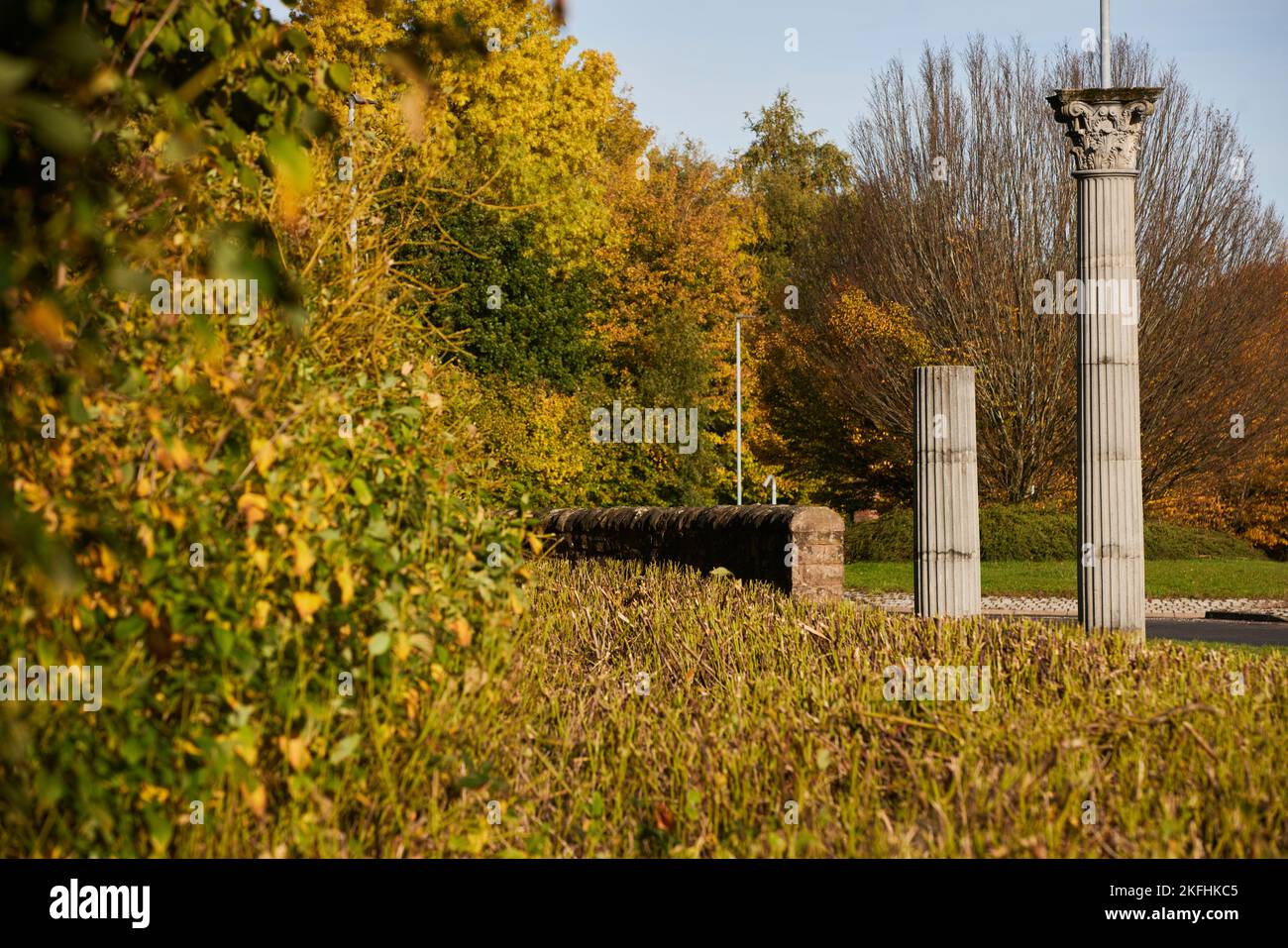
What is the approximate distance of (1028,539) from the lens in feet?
79.3

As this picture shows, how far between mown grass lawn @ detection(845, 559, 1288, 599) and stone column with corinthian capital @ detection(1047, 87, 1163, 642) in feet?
34.0

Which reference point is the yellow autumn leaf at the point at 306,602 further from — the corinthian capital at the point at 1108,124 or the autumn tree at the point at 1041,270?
the autumn tree at the point at 1041,270

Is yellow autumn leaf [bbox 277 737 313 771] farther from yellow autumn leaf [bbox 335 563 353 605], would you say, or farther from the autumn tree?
A: the autumn tree

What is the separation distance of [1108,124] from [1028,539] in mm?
15724

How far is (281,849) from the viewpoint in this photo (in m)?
3.81

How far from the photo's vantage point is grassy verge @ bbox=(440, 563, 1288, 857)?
169 inches

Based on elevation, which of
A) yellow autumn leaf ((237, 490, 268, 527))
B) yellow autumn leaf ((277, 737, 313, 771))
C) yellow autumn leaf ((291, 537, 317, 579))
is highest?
yellow autumn leaf ((237, 490, 268, 527))

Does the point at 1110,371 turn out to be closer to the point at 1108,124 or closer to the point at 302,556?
the point at 1108,124

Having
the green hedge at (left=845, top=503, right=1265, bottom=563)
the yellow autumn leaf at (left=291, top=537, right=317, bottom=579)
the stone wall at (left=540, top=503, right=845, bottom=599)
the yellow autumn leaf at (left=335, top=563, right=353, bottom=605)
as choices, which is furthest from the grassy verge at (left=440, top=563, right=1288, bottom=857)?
the green hedge at (left=845, top=503, right=1265, bottom=563)

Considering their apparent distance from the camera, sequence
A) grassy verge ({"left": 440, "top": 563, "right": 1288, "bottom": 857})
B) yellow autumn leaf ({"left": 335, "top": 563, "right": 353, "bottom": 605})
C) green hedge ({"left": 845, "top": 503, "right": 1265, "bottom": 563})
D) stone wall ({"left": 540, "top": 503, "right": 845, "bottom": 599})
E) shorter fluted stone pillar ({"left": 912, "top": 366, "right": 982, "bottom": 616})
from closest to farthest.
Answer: yellow autumn leaf ({"left": 335, "top": 563, "right": 353, "bottom": 605}), grassy verge ({"left": 440, "top": 563, "right": 1288, "bottom": 857}), shorter fluted stone pillar ({"left": 912, "top": 366, "right": 982, "bottom": 616}), stone wall ({"left": 540, "top": 503, "right": 845, "bottom": 599}), green hedge ({"left": 845, "top": 503, "right": 1265, "bottom": 563})

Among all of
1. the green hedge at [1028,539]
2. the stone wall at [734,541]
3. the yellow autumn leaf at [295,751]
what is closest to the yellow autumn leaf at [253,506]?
the yellow autumn leaf at [295,751]

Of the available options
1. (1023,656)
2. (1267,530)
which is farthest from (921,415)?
(1267,530)
